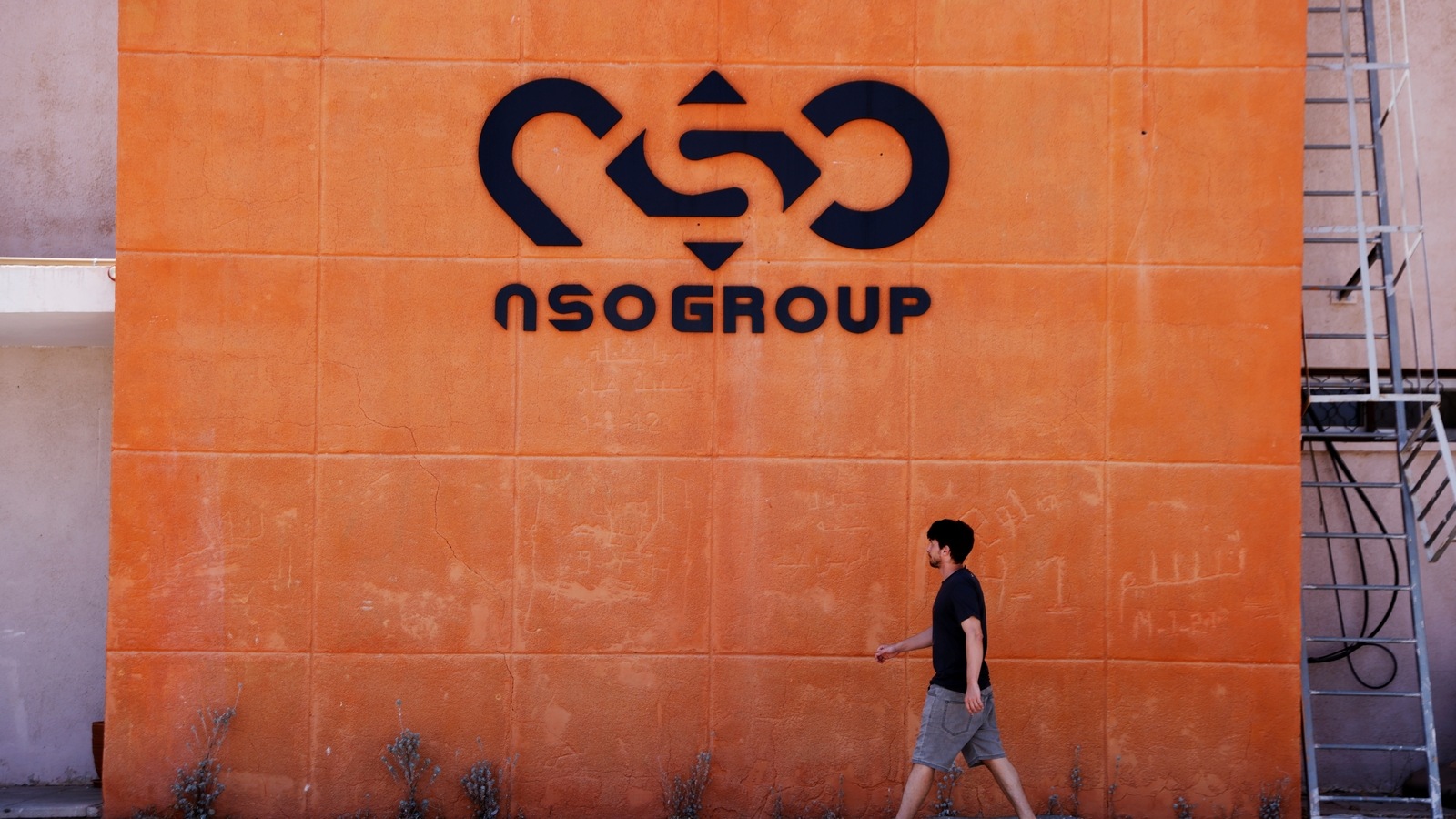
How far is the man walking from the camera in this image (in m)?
6.18

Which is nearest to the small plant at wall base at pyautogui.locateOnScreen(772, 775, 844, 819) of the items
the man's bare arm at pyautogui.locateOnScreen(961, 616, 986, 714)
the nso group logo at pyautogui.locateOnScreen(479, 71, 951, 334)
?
the man's bare arm at pyautogui.locateOnScreen(961, 616, 986, 714)

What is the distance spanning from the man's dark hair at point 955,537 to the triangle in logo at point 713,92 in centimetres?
276

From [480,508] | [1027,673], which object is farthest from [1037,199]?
[480,508]

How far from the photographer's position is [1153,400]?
723 cm

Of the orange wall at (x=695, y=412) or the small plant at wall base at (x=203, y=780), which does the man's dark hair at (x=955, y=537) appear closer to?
the orange wall at (x=695, y=412)

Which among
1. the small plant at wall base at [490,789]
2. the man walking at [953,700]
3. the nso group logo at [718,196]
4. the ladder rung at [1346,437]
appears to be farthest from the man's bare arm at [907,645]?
the ladder rung at [1346,437]

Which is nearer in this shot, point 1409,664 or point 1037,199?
point 1037,199

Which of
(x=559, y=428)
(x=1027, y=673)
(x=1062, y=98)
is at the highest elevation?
(x=1062, y=98)

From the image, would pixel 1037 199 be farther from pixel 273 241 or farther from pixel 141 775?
pixel 141 775

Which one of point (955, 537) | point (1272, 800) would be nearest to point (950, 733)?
point (955, 537)

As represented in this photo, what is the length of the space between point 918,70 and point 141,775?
238 inches

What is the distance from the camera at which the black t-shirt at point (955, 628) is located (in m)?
6.15

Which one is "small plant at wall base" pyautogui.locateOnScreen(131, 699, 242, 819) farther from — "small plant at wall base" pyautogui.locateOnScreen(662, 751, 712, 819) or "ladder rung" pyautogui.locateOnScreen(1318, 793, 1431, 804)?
"ladder rung" pyautogui.locateOnScreen(1318, 793, 1431, 804)

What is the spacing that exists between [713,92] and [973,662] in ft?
11.6
